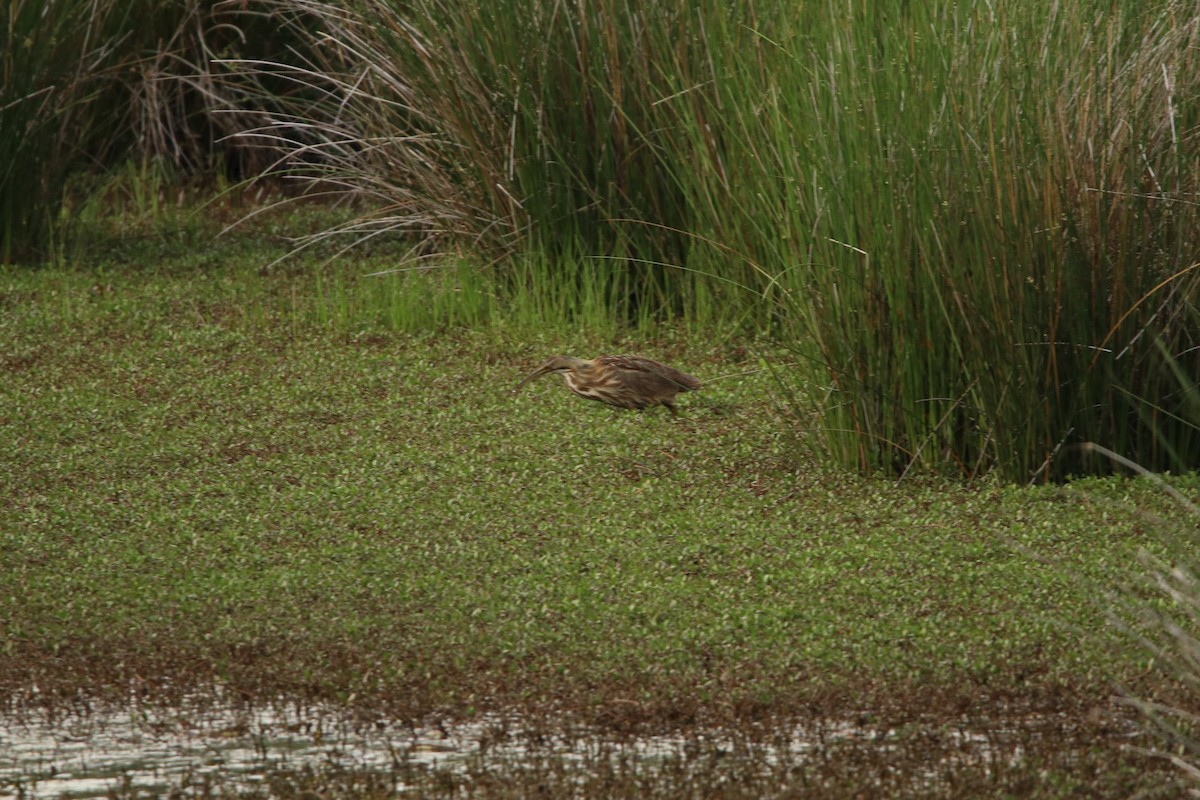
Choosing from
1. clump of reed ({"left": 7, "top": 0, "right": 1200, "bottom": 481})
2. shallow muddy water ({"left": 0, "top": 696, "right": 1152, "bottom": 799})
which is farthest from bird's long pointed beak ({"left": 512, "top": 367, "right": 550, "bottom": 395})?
shallow muddy water ({"left": 0, "top": 696, "right": 1152, "bottom": 799})

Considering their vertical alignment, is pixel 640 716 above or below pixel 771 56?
below

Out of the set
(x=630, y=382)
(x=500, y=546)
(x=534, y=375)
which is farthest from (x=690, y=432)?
(x=500, y=546)

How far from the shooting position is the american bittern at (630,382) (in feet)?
19.3

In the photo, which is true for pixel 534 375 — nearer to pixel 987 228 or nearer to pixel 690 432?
pixel 690 432

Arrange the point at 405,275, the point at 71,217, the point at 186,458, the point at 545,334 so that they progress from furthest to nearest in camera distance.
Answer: the point at 71,217, the point at 405,275, the point at 545,334, the point at 186,458

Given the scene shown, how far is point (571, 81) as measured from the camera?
7.25 metres

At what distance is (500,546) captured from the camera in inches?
179

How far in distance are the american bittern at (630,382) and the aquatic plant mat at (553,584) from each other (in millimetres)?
89

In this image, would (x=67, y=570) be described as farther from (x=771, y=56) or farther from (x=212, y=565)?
(x=771, y=56)

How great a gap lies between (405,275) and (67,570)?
12.8 feet

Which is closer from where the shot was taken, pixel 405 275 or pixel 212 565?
pixel 212 565

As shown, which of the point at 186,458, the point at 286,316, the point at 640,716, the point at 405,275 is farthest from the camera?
the point at 405,275

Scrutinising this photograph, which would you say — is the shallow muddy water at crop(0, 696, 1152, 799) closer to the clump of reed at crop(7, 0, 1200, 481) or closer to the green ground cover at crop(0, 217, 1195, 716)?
the green ground cover at crop(0, 217, 1195, 716)

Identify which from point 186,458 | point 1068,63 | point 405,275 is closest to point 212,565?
point 186,458
